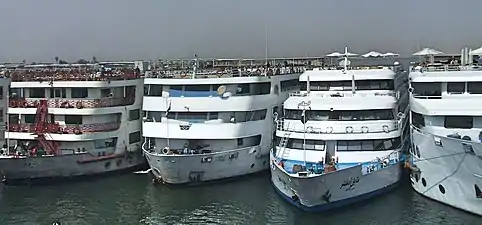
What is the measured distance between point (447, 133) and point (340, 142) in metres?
4.56

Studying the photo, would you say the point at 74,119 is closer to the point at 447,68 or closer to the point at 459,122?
the point at 447,68

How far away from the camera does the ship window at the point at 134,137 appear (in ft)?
106

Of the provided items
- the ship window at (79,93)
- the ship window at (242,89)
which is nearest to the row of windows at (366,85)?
the ship window at (242,89)

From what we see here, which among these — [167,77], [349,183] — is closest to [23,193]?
[167,77]

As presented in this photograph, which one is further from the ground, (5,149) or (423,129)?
(423,129)

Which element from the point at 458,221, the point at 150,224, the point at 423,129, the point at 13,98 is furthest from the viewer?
the point at 13,98

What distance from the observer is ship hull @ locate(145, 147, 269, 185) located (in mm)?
27078

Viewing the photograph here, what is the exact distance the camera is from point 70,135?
3003cm

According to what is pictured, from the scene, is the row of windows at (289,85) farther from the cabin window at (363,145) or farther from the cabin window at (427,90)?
the cabin window at (427,90)

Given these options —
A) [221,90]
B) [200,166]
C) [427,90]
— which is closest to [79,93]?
[221,90]

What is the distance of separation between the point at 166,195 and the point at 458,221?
1308 cm

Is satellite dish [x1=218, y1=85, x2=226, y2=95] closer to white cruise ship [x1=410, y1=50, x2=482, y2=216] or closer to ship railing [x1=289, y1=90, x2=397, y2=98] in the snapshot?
ship railing [x1=289, y1=90, x2=397, y2=98]

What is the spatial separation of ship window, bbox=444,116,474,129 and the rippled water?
11.0ft

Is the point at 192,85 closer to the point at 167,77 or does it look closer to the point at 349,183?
the point at 167,77
